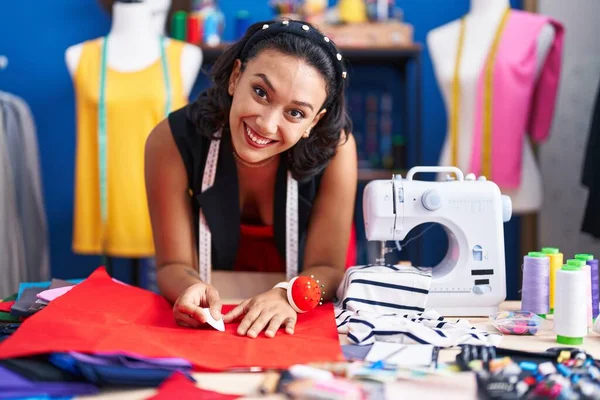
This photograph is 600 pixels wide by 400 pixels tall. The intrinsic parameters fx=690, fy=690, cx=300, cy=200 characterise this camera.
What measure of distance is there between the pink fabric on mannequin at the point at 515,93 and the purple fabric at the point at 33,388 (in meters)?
2.41

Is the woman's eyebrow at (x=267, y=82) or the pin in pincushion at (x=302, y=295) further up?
the woman's eyebrow at (x=267, y=82)

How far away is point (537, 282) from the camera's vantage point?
5.00 ft

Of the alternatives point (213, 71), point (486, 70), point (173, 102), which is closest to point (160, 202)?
point (213, 71)

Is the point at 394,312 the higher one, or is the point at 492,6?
the point at 492,6

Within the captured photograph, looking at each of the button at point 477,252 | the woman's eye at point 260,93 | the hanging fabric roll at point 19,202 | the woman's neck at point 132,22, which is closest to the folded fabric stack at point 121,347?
the button at point 477,252

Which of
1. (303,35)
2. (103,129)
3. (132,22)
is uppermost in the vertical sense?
(132,22)

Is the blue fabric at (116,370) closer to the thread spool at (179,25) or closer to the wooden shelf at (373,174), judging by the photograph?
the wooden shelf at (373,174)

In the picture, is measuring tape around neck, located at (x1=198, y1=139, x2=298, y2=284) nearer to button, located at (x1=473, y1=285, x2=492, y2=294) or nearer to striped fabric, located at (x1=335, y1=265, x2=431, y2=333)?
striped fabric, located at (x1=335, y1=265, x2=431, y2=333)

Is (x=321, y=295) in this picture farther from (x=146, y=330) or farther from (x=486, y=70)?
(x=486, y=70)

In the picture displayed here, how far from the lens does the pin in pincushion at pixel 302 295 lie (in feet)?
4.87

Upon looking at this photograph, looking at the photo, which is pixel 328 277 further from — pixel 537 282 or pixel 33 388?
pixel 33 388

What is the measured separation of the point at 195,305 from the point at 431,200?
22.9 inches

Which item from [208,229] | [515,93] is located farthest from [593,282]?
[515,93]

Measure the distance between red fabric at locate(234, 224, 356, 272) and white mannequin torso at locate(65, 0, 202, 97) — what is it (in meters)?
1.36
